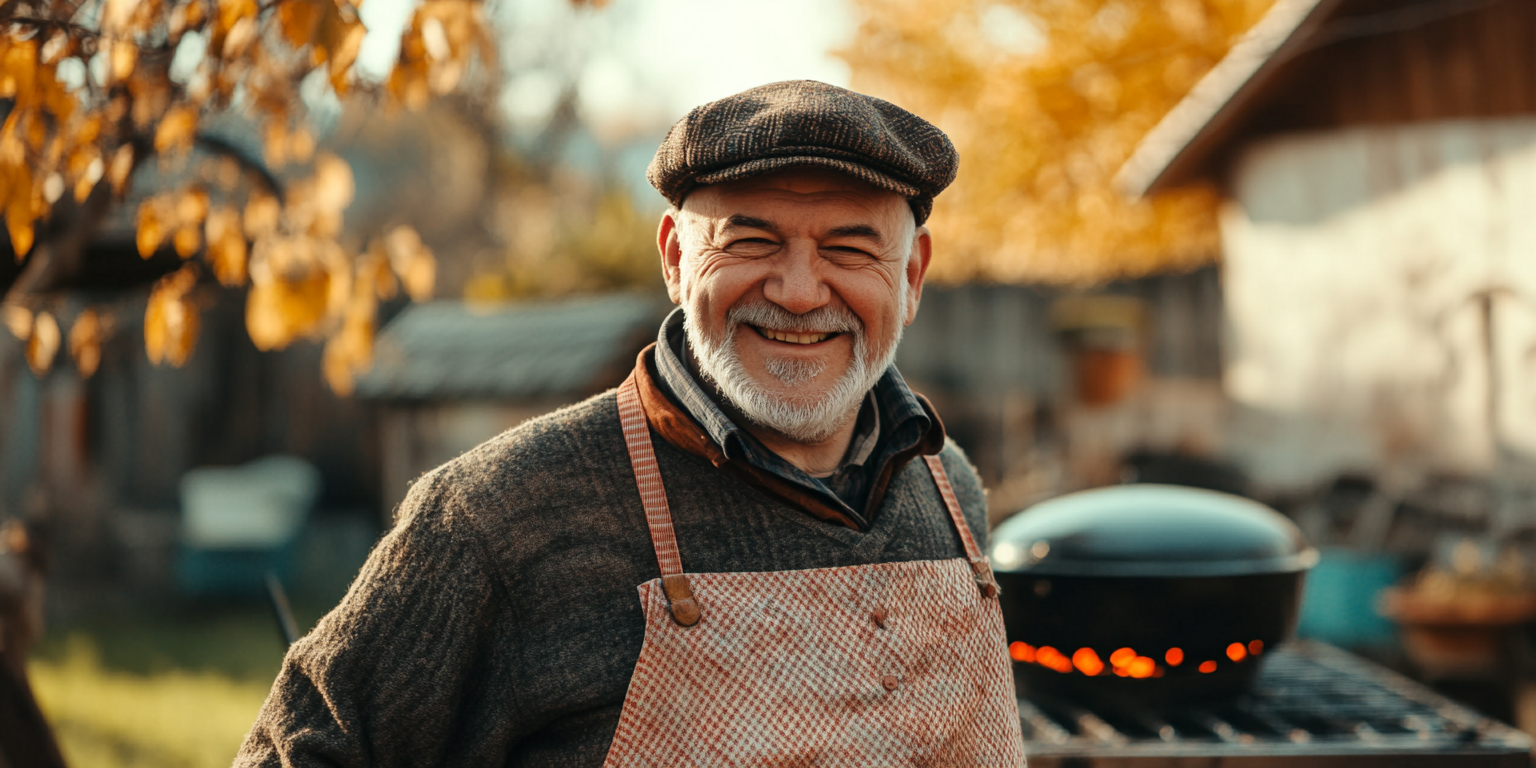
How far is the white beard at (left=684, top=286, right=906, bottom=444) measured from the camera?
1.93 metres

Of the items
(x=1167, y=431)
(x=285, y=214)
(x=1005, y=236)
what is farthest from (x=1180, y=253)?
(x=285, y=214)

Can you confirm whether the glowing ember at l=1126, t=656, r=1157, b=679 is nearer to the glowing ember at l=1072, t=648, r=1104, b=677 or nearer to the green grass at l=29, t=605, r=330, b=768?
the glowing ember at l=1072, t=648, r=1104, b=677

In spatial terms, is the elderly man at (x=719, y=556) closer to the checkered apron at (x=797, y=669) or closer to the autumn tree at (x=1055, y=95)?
the checkered apron at (x=797, y=669)

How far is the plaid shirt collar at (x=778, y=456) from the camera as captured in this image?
191 centimetres

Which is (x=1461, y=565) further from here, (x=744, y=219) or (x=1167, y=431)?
(x=744, y=219)

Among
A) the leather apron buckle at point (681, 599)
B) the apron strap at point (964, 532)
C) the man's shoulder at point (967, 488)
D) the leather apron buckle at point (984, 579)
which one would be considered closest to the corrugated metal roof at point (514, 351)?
the man's shoulder at point (967, 488)

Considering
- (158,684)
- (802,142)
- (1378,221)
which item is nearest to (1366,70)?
(1378,221)

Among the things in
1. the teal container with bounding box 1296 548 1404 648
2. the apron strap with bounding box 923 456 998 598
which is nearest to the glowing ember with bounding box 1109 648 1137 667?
the apron strap with bounding box 923 456 998 598

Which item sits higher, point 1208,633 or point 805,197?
point 805,197

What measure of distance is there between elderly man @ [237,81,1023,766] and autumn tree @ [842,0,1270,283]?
36.7 feet

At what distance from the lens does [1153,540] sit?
3.22 meters

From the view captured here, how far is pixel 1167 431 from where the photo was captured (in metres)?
10.1

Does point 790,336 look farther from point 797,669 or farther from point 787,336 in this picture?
point 797,669

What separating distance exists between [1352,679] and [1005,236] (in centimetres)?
1078
